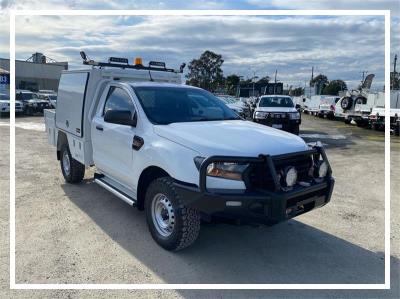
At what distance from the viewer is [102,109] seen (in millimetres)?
5527

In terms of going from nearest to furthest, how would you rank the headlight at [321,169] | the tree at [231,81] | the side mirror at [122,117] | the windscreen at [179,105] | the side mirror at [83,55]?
the headlight at [321,169] < the side mirror at [122,117] < the windscreen at [179,105] < the side mirror at [83,55] < the tree at [231,81]

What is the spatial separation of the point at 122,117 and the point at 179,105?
0.83 metres

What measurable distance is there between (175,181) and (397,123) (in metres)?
16.1

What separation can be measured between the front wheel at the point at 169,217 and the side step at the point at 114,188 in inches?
15.2

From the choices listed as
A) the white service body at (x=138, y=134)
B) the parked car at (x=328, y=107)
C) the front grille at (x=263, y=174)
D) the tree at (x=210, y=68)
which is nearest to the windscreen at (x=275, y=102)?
the tree at (x=210, y=68)

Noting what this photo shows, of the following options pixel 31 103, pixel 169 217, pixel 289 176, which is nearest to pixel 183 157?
pixel 169 217

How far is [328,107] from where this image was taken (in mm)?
28234

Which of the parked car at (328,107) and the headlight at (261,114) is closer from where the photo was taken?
the headlight at (261,114)

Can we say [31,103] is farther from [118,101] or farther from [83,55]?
[118,101]

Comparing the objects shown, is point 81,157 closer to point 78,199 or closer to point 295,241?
point 78,199

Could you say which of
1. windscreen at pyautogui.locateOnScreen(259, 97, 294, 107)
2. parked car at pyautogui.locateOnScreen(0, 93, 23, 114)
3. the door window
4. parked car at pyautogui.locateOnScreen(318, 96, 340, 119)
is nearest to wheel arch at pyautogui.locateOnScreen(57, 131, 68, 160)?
the door window

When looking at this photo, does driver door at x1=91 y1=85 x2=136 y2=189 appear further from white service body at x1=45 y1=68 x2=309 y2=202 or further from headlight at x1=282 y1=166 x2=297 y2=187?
headlight at x1=282 y1=166 x2=297 y2=187

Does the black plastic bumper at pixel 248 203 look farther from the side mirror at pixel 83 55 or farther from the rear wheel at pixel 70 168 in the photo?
the rear wheel at pixel 70 168

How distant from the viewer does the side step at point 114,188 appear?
4.70 meters
